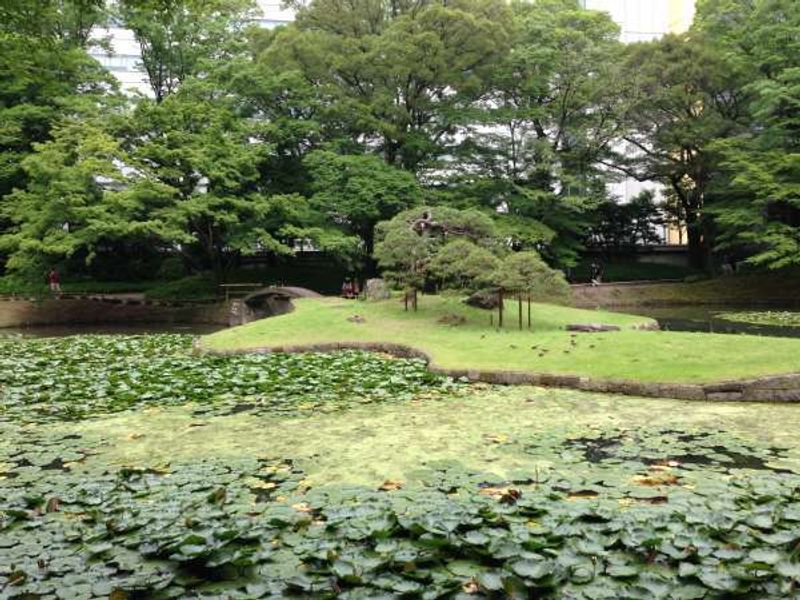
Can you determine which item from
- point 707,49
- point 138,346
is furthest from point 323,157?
point 707,49

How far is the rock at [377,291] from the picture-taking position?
1847 cm

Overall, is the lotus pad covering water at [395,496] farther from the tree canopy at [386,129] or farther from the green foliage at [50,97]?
the green foliage at [50,97]

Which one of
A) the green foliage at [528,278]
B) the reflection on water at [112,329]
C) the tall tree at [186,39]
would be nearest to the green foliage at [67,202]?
the reflection on water at [112,329]

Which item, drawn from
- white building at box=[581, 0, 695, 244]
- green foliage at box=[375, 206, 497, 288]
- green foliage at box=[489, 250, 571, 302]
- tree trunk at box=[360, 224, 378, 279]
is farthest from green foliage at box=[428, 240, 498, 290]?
white building at box=[581, 0, 695, 244]

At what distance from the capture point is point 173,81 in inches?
1234

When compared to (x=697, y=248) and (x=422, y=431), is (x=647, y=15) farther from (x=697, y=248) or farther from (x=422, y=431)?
(x=422, y=431)

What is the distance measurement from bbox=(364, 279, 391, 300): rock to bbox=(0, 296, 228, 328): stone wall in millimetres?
7050

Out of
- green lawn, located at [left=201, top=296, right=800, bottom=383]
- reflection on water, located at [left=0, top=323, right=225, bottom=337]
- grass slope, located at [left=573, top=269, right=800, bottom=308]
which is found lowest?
reflection on water, located at [left=0, top=323, right=225, bottom=337]

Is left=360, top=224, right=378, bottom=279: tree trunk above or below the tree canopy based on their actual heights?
below

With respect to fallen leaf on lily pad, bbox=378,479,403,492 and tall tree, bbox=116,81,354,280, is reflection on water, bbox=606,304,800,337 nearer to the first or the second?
tall tree, bbox=116,81,354,280

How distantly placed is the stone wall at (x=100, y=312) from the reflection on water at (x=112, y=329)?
61 cm

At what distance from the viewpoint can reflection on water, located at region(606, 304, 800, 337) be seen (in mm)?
15923

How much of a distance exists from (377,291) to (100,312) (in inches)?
479

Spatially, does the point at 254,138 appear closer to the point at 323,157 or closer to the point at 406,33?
the point at 323,157
